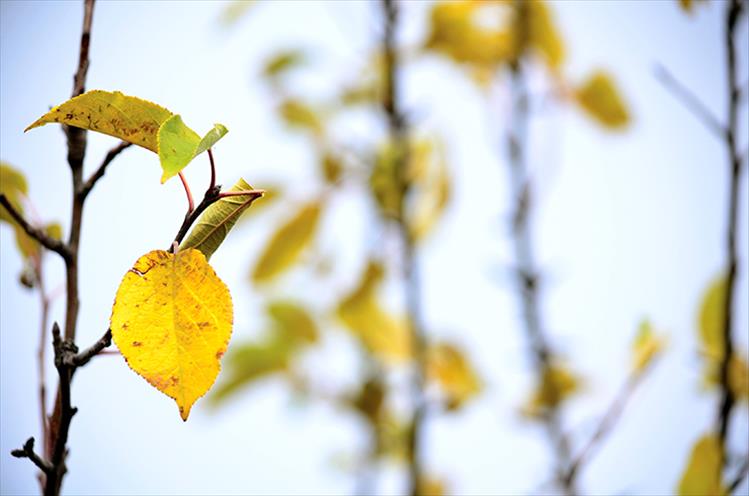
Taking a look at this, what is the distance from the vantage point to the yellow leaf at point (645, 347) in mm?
449

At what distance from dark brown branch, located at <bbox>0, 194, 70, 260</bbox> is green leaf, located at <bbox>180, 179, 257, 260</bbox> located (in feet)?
0.25

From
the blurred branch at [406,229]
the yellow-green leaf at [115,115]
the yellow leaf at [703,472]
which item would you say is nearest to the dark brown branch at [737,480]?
the yellow leaf at [703,472]

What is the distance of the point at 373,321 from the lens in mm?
626

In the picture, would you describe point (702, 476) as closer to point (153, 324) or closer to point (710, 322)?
point (710, 322)

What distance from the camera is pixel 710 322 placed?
1.50 feet

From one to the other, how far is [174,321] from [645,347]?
37 centimetres

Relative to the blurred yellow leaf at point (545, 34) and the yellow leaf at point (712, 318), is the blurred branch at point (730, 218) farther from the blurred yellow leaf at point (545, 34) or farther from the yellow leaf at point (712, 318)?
the blurred yellow leaf at point (545, 34)

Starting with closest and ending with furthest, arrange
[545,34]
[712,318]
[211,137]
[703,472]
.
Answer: [211,137], [703,472], [712,318], [545,34]

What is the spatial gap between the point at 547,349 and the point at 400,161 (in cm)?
22

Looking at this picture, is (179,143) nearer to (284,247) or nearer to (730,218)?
(730,218)

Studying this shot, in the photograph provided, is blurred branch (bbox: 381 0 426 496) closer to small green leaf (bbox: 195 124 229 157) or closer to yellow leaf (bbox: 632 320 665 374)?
yellow leaf (bbox: 632 320 665 374)

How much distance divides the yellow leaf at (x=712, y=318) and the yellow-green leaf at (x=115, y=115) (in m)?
0.36

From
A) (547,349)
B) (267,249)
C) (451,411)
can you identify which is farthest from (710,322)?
(267,249)

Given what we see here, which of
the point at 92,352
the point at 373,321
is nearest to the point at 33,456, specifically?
the point at 92,352
